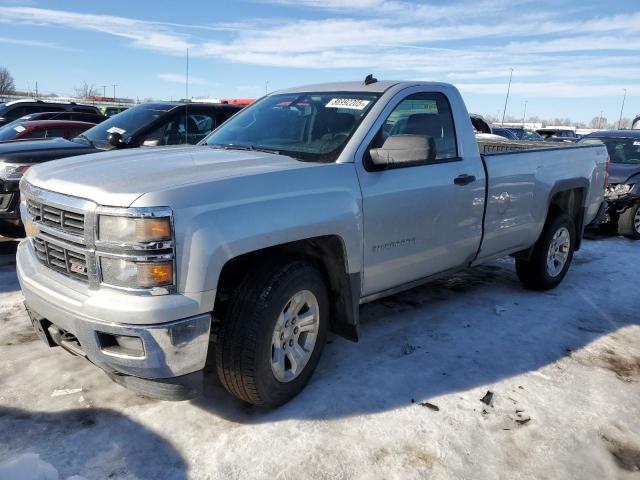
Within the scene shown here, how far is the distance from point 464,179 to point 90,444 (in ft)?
9.89

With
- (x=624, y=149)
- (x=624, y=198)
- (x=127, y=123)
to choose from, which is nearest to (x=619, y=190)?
(x=624, y=198)

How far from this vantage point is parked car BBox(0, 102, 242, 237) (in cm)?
577

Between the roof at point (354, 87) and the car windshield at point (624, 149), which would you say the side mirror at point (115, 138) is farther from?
the car windshield at point (624, 149)

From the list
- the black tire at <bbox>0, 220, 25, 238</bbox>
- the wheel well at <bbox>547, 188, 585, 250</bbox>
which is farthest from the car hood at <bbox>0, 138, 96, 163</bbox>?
the wheel well at <bbox>547, 188, 585, 250</bbox>

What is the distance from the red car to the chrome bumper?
707 centimetres

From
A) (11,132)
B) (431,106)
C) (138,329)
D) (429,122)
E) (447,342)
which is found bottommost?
(447,342)

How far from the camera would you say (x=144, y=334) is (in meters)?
2.51

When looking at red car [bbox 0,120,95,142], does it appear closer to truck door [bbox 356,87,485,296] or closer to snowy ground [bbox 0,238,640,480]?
snowy ground [bbox 0,238,640,480]

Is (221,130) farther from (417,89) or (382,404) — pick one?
(382,404)

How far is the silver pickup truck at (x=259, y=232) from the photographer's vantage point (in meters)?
2.54

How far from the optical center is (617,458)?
2.88 metres

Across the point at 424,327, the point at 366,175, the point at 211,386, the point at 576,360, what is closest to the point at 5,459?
the point at 211,386

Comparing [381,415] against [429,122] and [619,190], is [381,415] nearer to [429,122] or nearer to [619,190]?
[429,122]

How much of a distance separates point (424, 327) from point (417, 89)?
189 cm
